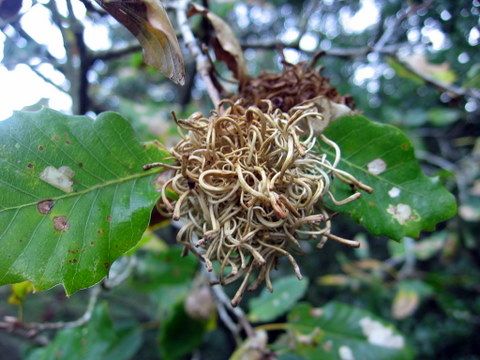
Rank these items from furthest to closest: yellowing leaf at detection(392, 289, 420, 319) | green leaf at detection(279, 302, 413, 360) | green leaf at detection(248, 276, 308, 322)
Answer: yellowing leaf at detection(392, 289, 420, 319), green leaf at detection(248, 276, 308, 322), green leaf at detection(279, 302, 413, 360)

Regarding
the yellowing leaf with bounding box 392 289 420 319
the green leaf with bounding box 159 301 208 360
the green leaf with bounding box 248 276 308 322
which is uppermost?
the green leaf with bounding box 248 276 308 322

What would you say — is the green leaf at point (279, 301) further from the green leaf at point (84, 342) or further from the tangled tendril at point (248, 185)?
the tangled tendril at point (248, 185)

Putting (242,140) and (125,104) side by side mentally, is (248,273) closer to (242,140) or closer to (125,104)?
(242,140)

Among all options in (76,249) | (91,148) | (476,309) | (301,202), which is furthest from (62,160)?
(476,309)

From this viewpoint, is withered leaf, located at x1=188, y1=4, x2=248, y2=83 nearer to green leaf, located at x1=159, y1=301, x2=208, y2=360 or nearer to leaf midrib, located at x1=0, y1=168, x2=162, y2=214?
leaf midrib, located at x1=0, y1=168, x2=162, y2=214

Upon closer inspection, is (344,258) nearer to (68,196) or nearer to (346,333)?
(346,333)

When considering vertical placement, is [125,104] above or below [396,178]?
below

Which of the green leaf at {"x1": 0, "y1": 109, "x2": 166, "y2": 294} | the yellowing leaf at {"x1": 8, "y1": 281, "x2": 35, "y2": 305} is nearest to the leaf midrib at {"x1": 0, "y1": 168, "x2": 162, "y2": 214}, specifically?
the green leaf at {"x1": 0, "y1": 109, "x2": 166, "y2": 294}

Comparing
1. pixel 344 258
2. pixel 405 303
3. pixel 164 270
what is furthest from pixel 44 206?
Result: pixel 344 258
